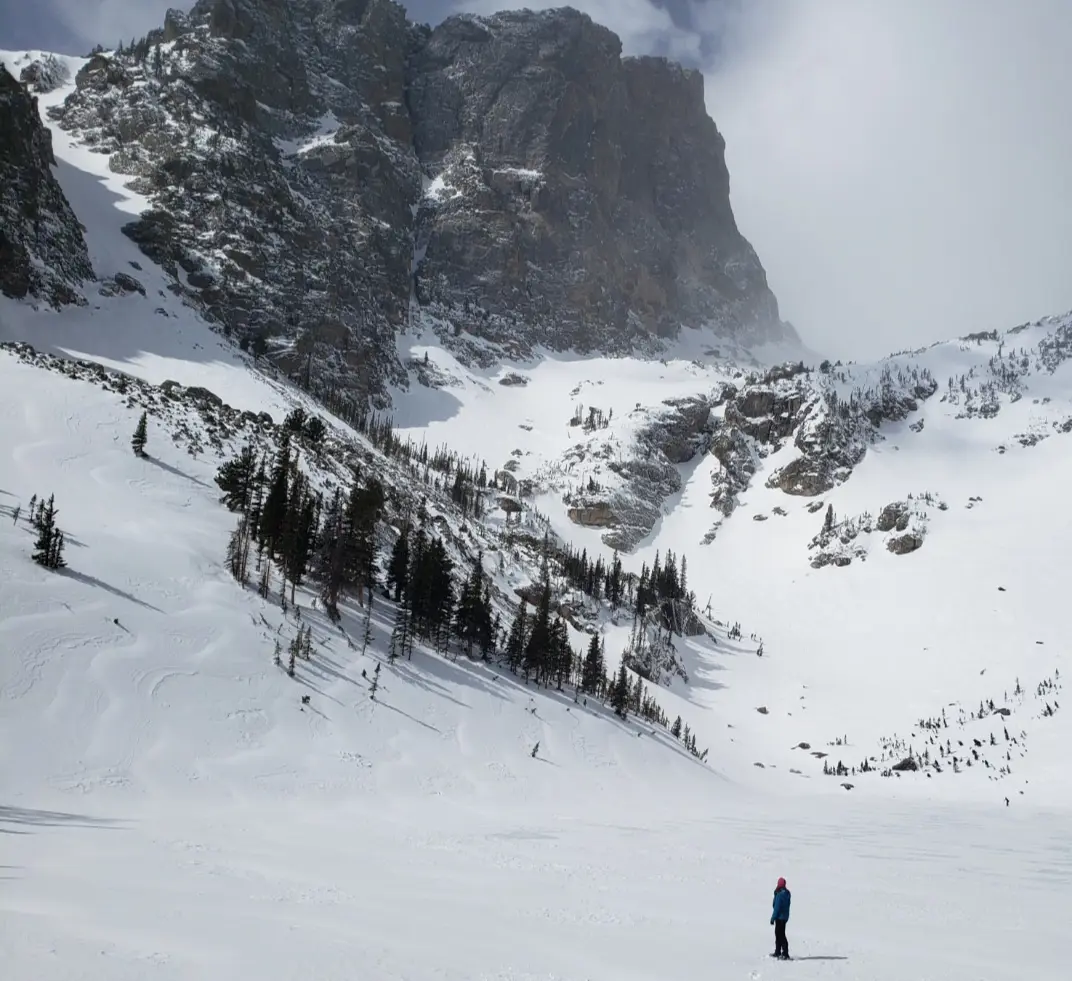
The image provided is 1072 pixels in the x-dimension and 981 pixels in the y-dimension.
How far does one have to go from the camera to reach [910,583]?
124m

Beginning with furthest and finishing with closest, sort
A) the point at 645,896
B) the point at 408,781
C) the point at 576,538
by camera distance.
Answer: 1. the point at 576,538
2. the point at 408,781
3. the point at 645,896

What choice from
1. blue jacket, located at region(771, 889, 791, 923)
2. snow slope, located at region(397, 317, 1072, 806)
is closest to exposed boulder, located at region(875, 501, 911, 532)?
snow slope, located at region(397, 317, 1072, 806)

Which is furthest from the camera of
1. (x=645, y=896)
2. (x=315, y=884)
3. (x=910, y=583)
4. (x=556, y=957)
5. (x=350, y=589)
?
(x=910, y=583)

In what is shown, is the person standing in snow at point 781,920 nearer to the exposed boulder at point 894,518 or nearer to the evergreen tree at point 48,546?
the evergreen tree at point 48,546

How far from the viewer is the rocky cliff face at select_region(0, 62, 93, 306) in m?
111

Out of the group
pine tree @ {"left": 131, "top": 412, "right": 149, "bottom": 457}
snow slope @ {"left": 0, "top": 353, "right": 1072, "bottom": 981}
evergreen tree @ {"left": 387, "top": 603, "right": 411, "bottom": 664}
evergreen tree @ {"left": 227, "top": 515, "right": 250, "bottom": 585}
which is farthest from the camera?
pine tree @ {"left": 131, "top": 412, "right": 149, "bottom": 457}

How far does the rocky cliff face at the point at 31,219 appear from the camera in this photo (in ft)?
365

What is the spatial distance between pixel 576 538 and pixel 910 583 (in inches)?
2657

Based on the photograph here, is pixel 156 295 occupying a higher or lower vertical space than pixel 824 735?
higher

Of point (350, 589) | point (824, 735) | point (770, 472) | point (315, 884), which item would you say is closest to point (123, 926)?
point (315, 884)

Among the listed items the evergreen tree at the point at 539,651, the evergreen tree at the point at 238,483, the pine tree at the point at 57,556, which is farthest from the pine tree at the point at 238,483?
the evergreen tree at the point at 539,651

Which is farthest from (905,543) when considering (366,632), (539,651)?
(366,632)

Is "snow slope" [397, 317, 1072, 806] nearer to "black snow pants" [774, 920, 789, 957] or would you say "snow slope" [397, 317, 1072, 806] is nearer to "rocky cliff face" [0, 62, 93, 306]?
"black snow pants" [774, 920, 789, 957]

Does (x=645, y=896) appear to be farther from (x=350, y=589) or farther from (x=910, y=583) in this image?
(x=910, y=583)
